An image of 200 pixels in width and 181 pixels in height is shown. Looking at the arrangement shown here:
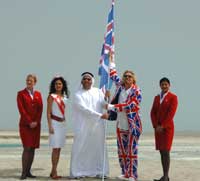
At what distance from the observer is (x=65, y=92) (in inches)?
356

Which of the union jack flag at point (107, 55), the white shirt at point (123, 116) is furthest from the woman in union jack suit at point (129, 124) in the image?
the union jack flag at point (107, 55)

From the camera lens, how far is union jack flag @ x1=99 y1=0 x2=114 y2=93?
911 cm

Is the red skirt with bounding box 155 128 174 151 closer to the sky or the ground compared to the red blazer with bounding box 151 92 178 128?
closer to the ground

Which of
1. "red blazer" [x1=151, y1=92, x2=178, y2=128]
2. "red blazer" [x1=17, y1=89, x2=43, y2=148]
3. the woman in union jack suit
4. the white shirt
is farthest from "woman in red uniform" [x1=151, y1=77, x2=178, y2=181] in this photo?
"red blazer" [x1=17, y1=89, x2=43, y2=148]

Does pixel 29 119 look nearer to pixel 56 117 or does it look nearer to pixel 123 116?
pixel 56 117

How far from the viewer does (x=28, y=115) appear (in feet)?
28.9

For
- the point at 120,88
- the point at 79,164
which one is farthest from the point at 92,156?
the point at 120,88

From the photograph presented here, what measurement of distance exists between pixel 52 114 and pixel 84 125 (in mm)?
654

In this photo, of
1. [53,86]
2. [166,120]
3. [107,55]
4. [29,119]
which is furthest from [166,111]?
[29,119]

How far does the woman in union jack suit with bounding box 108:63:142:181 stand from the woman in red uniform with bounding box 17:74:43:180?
58.6 inches

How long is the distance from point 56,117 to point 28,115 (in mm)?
547

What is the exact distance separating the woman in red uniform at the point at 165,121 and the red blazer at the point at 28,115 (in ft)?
7.46

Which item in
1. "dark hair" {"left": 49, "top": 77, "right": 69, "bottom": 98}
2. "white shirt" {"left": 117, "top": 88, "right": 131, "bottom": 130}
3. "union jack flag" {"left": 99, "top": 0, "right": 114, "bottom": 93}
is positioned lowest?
"white shirt" {"left": 117, "top": 88, "right": 131, "bottom": 130}

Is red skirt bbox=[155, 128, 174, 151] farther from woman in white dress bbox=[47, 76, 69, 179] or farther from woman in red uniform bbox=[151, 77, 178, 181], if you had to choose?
woman in white dress bbox=[47, 76, 69, 179]
